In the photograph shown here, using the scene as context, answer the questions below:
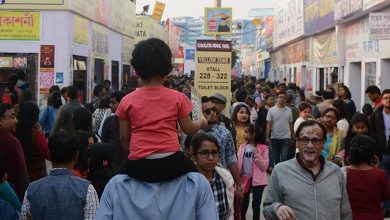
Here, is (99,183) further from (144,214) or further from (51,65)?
(51,65)

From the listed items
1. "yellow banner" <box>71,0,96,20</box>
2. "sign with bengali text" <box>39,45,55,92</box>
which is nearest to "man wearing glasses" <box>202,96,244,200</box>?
"sign with bengali text" <box>39,45,55,92</box>

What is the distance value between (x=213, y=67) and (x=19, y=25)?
7.02 metres

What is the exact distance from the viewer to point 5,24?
744 inches

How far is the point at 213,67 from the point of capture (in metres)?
14.6

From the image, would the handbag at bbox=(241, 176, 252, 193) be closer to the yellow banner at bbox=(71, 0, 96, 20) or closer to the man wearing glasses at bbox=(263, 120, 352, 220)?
the man wearing glasses at bbox=(263, 120, 352, 220)

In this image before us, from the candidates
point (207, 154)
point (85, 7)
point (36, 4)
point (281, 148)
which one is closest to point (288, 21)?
point (85, 7)

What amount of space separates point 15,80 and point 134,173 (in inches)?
411

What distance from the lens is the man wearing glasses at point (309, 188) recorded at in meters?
4.00

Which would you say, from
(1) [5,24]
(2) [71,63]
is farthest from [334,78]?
(1) [5,24]

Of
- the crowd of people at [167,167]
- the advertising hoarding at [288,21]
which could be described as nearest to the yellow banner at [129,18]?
the advertising hoarding at [288,21]

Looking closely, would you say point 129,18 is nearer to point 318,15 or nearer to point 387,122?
point 318,15

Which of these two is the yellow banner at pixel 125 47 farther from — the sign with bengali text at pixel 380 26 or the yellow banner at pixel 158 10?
the yellow banner at pixel 158 10

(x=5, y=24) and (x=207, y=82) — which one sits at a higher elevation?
(x=5, y=24)

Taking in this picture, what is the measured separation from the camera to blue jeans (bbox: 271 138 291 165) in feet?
39.3
